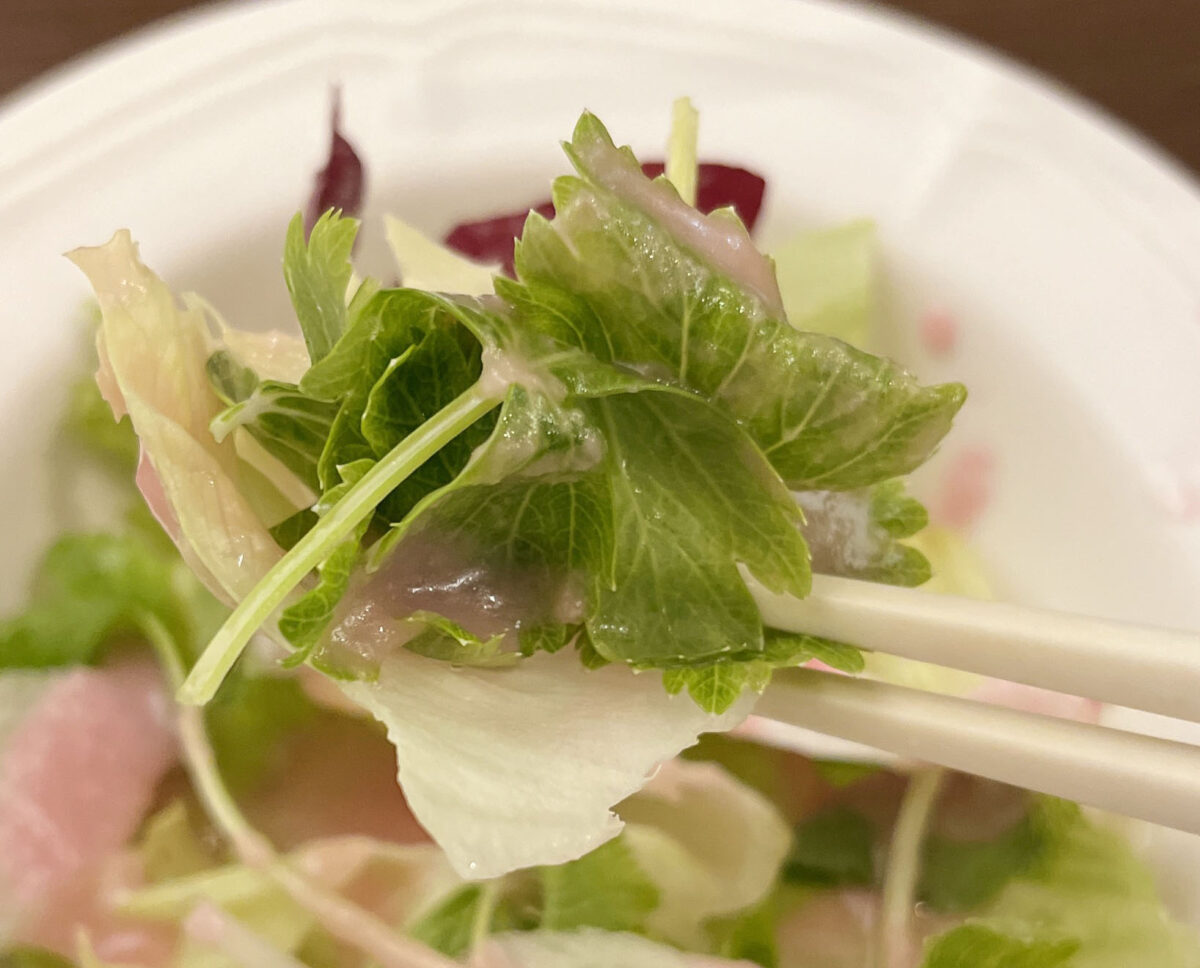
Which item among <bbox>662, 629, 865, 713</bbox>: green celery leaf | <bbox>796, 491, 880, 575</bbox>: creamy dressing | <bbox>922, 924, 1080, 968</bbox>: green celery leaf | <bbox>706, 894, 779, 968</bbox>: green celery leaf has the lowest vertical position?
<bbox>706, 894, 779, 968</bbox>: green celery leaf

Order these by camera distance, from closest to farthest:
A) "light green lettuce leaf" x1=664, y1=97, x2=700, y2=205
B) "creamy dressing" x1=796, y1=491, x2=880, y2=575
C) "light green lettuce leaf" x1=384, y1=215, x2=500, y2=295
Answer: "creamy dressing" x1=796, y1=491, x2=880, y2=575, "light green lettuce leaf" x1=664, y1=97, x2=700, y2=205, "light green lettuce leaf" x1=384, y1=215, x2=500, y2=295

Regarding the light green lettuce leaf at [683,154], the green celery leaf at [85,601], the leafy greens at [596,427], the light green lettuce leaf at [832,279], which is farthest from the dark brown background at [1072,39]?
the leafy greens at [596,427]

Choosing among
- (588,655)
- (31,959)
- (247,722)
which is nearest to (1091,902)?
(588,655)

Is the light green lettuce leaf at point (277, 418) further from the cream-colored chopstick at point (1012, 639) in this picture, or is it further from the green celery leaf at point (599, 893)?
the green celery leaf at point (599, 893)

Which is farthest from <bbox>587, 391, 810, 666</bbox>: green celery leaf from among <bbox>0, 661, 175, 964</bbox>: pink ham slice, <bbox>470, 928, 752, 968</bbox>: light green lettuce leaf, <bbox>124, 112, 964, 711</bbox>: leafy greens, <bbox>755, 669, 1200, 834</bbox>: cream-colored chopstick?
<bbox>0, 661, 175, 964</bbox>: pink ham slice

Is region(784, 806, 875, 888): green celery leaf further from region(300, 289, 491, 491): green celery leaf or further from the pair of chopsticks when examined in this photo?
region(300, 289, 491, 491): green celery leaf

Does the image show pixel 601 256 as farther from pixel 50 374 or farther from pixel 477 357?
pixel 50 374
